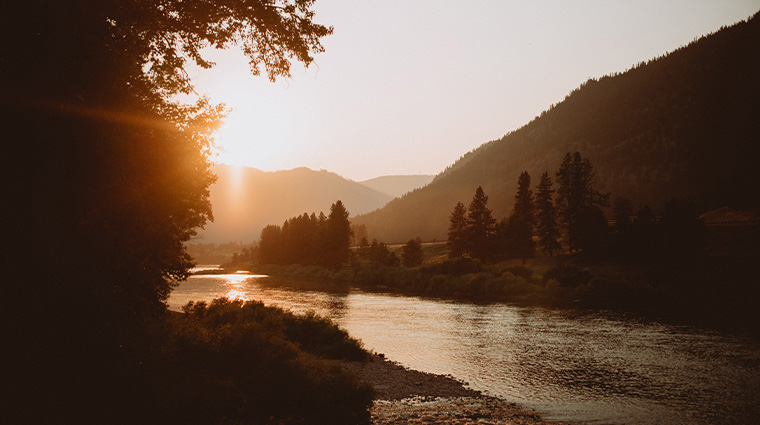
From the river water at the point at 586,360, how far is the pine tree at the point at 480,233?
142 feet

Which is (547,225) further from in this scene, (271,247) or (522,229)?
(271,247)

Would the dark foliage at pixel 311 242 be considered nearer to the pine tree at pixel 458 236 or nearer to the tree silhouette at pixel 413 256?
the tree silhouette at pixel 413 256

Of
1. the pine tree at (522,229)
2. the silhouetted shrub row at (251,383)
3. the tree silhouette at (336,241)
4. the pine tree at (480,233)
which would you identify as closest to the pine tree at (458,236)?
the pine tree at (480,233)

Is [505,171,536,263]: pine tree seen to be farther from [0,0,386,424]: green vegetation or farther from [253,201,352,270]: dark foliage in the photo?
[0,0,386,424]: green vegetation

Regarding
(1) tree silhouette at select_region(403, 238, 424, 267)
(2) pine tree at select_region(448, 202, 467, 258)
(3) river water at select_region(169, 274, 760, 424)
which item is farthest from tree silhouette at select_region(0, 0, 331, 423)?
(1) tree silhouette at select_region(403, 238, 424, 267)

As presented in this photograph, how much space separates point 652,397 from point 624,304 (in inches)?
1580

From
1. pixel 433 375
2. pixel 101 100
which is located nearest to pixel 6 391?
pixel 101 100

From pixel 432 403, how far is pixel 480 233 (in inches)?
3075

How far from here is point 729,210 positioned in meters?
86.4

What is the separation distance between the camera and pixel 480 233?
94.4m

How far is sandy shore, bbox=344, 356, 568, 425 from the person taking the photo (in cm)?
1681

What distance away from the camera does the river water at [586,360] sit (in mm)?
19281

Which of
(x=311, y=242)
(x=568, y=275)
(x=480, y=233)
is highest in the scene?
(x=480, y=233)

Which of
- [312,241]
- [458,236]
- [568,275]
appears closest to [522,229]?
[458,236]
